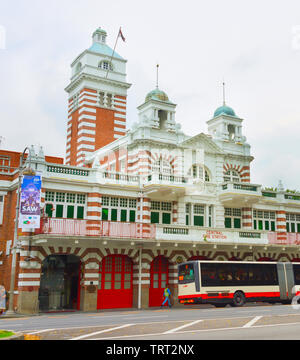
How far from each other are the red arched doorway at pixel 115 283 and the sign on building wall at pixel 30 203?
6.86 meters

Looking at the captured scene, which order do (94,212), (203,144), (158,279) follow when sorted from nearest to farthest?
1. (94,212)
2. (158,279)
3. (203,144)

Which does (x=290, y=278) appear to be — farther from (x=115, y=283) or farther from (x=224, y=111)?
(x=224, y=111)

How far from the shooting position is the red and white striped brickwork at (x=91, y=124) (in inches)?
1716

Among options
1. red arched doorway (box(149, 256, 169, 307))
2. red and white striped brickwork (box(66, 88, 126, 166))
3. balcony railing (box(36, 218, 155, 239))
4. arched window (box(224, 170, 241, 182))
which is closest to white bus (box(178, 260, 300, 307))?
balcony railing (box(36, 218, 155, 239))

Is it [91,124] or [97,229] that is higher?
[91,124]

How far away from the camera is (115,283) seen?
3303cm

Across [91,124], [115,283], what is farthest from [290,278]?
[91,124]

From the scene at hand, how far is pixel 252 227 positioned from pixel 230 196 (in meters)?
4.11

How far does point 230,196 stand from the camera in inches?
1446

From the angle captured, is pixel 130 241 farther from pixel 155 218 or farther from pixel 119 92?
pixel 119 92

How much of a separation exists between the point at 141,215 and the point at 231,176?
10.5 m

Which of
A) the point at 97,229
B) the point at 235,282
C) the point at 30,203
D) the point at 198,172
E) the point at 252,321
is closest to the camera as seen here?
the point at 252,321

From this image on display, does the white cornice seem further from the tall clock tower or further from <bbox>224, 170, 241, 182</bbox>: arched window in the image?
<bbox>224, 170, 241, 182</bbox>: arched window

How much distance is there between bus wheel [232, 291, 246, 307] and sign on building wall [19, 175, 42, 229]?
556 inches
